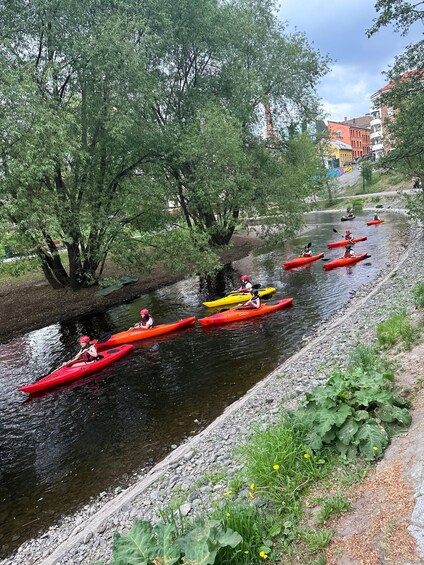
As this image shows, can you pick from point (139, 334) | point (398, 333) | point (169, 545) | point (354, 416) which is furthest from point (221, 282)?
point (169, 545)

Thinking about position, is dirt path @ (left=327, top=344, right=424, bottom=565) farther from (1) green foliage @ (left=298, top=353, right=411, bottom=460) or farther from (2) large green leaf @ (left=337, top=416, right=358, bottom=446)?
(2) large green leaf @ (left=337, top=416, right=358, bottom=446)

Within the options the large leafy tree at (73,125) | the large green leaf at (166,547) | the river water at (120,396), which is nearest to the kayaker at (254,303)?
the river water at (120,396)

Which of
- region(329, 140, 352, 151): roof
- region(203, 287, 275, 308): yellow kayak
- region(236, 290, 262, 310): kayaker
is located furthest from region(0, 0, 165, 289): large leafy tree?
region(329, 140, 352, 151): roof

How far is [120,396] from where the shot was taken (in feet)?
34.0

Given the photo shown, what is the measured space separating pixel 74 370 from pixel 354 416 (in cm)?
918

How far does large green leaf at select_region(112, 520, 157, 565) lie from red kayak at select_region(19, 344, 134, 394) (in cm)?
A: 866

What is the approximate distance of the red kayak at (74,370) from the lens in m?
11.2

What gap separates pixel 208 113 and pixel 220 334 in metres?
12.7

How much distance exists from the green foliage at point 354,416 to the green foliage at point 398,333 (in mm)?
2526

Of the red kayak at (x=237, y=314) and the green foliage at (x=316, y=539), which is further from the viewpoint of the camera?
the red kayak at (x=237, y=314)

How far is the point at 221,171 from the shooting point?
68.7 feet

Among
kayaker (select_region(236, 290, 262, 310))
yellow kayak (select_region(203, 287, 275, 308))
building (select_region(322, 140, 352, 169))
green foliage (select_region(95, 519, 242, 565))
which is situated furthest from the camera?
building (select_region(322, 140, 352, 169))

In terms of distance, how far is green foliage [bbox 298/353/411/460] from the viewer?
442cm

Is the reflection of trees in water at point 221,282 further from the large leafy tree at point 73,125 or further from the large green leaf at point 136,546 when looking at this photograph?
the large green leaf at point 136,546
